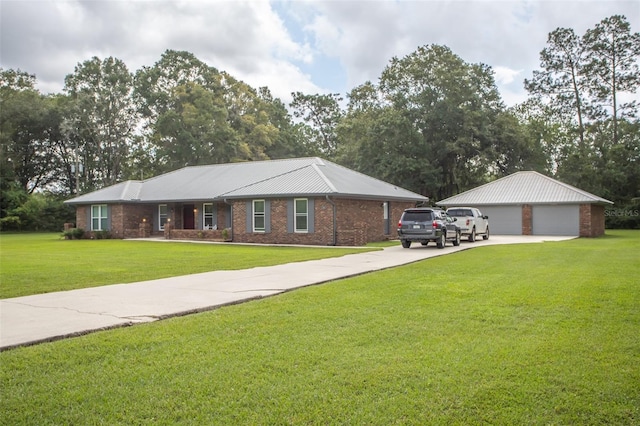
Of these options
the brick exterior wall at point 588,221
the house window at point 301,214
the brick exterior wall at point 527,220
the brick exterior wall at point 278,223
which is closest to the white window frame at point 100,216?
the brick exterior wall at point 278,223

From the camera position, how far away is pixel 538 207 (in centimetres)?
3516

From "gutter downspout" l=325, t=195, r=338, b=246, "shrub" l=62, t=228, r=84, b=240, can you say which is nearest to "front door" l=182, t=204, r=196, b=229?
"shrub" l=62, t=228, r=84, b=240

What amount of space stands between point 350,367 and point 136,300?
4.97 meters

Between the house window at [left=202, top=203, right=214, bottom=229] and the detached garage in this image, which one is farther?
the detached garage

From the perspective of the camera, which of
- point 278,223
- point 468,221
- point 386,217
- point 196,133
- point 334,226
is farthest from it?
point 196,133

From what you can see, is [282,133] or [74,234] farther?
[282,133]

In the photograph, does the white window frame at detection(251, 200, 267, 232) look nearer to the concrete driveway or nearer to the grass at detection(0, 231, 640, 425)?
the concrete driveway

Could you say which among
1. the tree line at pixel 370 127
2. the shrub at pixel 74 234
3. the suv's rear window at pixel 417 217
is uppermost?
the tree line at pixel 370 127

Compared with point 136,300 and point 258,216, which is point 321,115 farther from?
point 136,300

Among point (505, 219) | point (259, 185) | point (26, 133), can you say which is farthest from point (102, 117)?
point (505, 219)

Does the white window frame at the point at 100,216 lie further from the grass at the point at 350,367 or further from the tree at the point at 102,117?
the grass at the point at 350,367

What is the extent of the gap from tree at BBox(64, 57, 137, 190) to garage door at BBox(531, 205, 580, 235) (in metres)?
Answer: 41.7

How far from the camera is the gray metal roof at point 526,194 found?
33.8 m

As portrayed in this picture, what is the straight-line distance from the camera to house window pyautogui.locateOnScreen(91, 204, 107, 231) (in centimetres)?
3419
